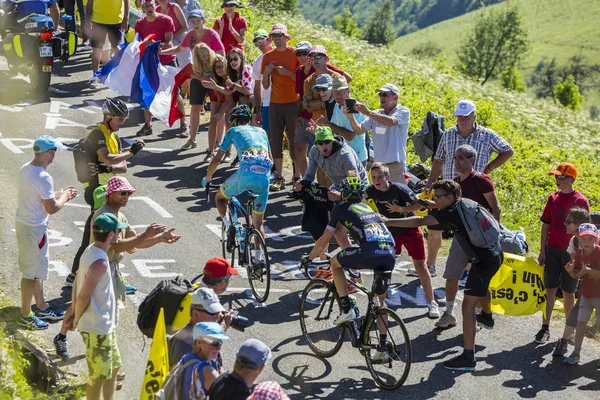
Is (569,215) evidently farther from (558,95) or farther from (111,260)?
(558,95)

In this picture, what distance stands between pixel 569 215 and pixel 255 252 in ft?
12.1

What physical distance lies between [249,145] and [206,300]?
4280 millimetres

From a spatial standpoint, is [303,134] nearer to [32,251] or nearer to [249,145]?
[249,145]

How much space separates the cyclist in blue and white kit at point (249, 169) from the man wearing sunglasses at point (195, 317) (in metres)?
3.99

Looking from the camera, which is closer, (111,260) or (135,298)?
(111,260)

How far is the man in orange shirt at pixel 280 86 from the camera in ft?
44.2

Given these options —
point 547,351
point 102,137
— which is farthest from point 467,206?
point 102,137

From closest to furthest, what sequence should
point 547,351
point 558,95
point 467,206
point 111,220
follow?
point 111,220
point 467,206
point 547,351
point 558,95

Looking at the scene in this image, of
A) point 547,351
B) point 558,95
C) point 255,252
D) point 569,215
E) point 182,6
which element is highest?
point 182,6

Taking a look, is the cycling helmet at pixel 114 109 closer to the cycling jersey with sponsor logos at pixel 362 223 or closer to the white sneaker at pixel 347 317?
Answer: the cycling jersey with sponsor logos at pixel 362 223

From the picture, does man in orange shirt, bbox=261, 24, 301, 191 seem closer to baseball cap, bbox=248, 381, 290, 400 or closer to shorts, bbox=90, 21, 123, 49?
shorts, bbox=90, 21, 123, 49

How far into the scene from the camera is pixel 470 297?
8867 mm

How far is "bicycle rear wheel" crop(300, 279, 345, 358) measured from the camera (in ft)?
29.2

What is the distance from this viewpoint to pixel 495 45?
90.7 m
